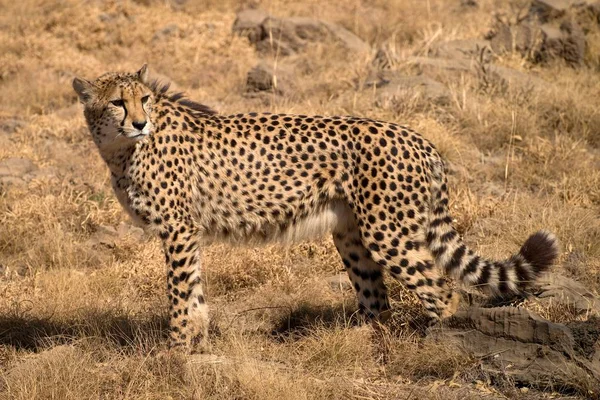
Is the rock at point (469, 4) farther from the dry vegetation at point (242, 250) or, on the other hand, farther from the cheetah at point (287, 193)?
the cheetah at point (287, 193)

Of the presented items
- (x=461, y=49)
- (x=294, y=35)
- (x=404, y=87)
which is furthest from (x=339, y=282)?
(x=294, y=35)

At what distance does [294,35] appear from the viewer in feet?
35.1

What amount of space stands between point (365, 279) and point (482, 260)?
2.23ft

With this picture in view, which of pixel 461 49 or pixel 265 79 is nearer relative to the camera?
pixel 265 79

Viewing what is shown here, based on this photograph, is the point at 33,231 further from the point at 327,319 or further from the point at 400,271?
the point at 400,271

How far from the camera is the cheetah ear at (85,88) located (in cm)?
507

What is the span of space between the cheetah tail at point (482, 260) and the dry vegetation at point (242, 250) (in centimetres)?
31

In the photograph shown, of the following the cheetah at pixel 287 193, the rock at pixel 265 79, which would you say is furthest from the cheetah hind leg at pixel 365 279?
the rock at pixel 265 79

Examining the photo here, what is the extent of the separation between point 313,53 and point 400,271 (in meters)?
5.78

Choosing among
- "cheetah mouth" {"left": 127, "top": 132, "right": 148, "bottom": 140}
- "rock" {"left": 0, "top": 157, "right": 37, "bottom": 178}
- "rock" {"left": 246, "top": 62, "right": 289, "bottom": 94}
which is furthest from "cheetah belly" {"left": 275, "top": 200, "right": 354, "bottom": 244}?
"rock" {"left": 246, "top": 62, "right": 289, "bottom": 94}

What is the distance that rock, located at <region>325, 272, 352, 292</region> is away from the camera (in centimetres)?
589

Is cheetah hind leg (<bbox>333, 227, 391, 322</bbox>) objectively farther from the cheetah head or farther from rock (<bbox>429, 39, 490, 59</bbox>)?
rock (<bbox>429, 39, 490, 59</bbox>)

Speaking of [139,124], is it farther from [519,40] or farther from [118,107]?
[519,40]

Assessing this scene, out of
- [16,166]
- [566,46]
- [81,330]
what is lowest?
[81,330]
